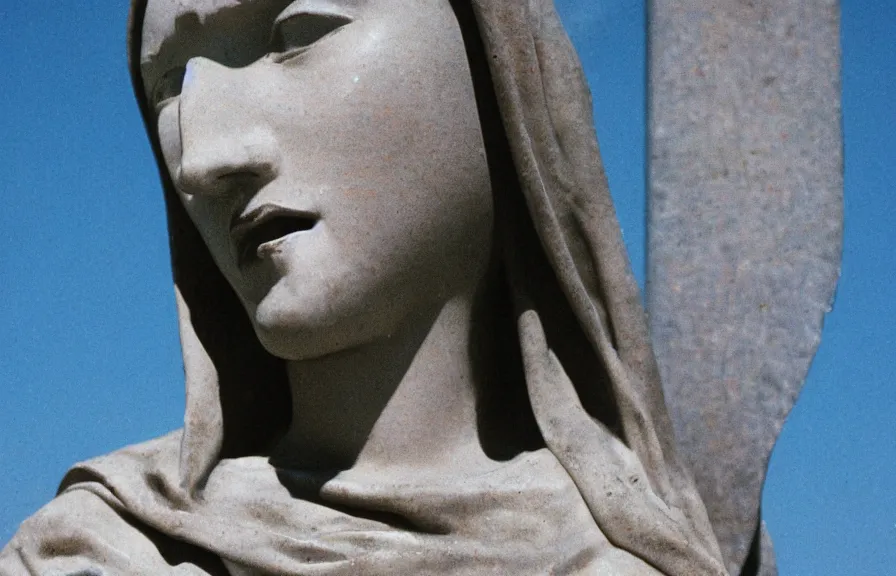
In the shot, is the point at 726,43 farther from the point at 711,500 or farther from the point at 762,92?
the point at 711,500

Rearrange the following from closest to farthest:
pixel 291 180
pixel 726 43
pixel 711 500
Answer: pixel 291 180
pixel 711 500
pixel 726 43

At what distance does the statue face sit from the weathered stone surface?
2.24 feet

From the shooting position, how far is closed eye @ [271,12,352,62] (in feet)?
8.86

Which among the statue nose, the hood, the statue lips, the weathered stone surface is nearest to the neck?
the hood

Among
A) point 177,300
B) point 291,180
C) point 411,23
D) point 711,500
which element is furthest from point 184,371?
point 711,500

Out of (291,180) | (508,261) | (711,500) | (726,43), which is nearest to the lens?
(291,180)

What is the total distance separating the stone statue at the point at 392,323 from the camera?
2637 mm

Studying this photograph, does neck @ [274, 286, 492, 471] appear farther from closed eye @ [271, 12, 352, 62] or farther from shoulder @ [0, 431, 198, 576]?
closed eye @ [271, 12, 352, 62]

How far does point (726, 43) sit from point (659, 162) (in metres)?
0.27

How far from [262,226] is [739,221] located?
3.46 feet

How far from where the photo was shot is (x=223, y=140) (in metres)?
2.66

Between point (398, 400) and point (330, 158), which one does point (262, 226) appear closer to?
point (330, 158)

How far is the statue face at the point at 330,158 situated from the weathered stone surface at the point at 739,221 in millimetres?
684

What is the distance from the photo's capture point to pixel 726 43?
3.38 meters
